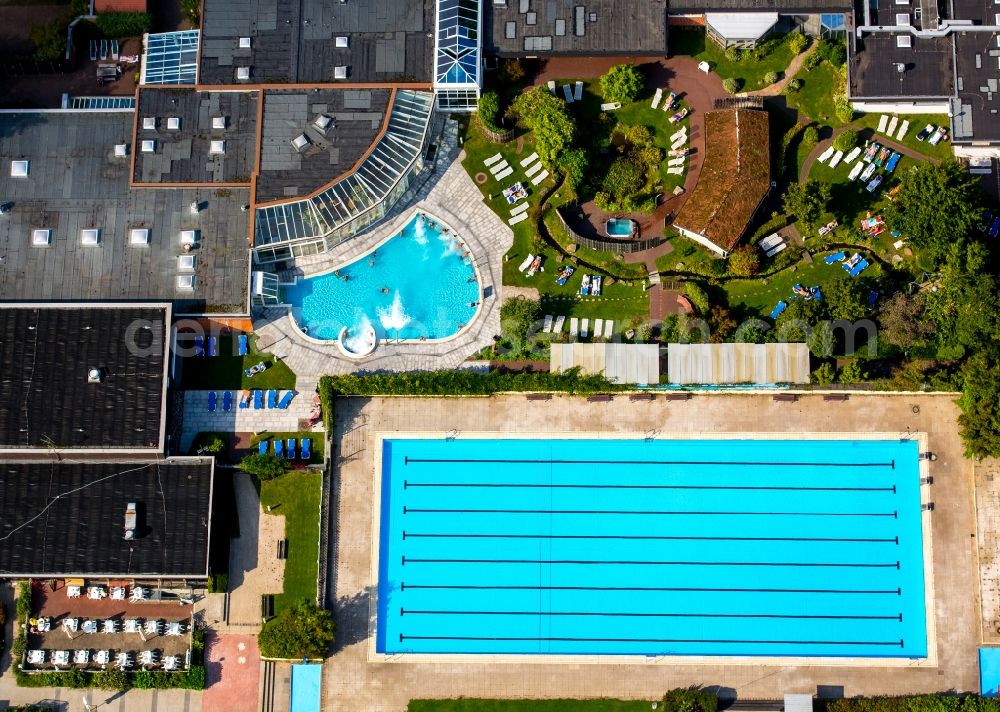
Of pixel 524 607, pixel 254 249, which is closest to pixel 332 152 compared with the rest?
pixel 254 249

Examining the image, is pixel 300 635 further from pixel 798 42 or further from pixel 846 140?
pixel 798 42

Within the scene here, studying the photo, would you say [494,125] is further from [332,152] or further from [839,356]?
[839,356]

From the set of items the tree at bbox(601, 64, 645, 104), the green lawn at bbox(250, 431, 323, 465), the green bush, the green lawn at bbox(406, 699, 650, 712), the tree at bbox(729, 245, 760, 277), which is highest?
→ the green bush

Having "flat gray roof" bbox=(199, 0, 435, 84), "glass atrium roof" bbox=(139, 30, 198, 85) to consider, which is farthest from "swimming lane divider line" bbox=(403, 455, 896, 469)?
"glass atrium roof" bbox=(139, 30, 198, 85)

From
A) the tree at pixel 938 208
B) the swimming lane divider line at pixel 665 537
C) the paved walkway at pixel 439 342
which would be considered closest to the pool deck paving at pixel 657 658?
the paved walkway at pixel 439 342

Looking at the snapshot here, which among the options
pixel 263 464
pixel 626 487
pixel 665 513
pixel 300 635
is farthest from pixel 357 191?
pixel 665 513

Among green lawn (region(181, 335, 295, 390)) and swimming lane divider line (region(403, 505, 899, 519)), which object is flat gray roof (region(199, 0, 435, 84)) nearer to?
green lawn (region(181, 335, 295, 390))

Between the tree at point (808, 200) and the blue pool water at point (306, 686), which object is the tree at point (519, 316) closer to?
the tree at point (808, 200)
